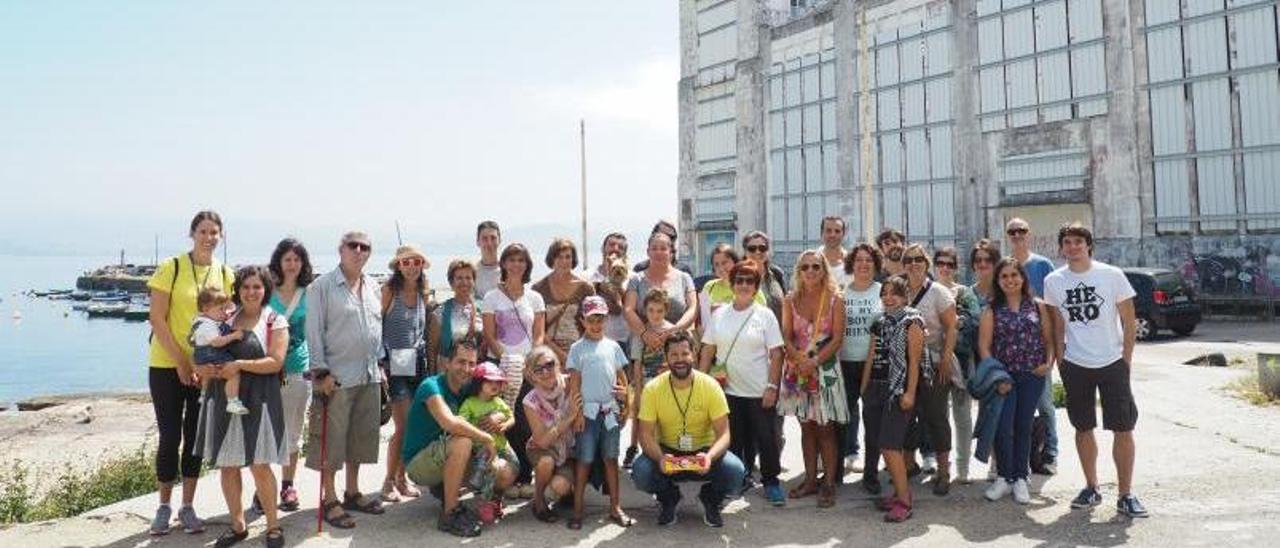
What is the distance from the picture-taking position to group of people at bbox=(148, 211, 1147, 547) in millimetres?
5426

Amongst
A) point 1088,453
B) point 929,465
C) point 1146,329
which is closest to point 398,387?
point 929,465

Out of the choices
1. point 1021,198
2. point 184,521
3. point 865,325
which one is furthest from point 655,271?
point 1021,198

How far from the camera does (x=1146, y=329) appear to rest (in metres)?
16.7

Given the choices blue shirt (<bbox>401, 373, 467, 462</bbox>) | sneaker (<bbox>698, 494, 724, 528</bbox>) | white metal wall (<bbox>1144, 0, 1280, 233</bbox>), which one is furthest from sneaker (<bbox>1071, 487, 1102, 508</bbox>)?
white metal wall (<bbox>1144, 0, 1280, 233</bbox>)

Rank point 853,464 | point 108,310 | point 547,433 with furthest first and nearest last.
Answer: point 108,310 → point 853,464 → point 547,433

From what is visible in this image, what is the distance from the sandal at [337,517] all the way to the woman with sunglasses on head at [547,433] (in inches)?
47.8

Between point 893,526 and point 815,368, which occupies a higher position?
point 815,368

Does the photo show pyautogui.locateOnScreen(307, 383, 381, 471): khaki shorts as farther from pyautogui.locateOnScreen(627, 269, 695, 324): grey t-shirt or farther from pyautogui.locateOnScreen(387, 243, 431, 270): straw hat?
pyautogui.locateOnScreen(627, 269, 695, 324): grey t-shirt

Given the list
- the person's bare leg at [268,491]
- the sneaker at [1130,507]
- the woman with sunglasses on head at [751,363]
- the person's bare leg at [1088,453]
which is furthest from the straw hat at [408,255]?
the sneaker at [1130,507]

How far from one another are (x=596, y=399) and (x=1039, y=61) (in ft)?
69.0

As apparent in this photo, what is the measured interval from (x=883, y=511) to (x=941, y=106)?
2152cm

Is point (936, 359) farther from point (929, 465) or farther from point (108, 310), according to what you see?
point (108, 310)

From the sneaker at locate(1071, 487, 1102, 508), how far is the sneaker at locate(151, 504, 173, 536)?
6.01m

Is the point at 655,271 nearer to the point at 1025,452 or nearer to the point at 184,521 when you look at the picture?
the point at 1025,452
